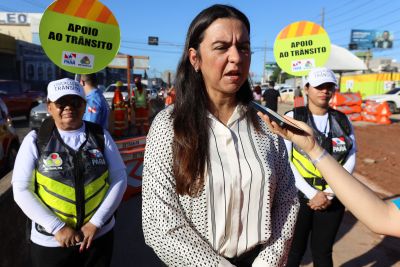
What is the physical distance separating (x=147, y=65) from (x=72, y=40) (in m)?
19.5

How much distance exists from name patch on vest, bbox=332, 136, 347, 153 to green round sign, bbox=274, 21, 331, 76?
1625mm

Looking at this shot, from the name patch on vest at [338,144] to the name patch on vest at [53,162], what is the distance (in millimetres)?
2131

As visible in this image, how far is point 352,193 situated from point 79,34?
2698 mm

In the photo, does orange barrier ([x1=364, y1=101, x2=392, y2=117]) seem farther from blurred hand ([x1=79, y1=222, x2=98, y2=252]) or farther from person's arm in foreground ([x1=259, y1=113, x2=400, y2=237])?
blurred hand ([x1=79, y1=222, x2=98, y2=252])

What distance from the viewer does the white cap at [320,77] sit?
299 cm

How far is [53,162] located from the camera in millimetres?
2285

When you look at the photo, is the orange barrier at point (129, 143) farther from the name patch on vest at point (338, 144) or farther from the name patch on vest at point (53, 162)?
the name patch on vest at point (338, 144)

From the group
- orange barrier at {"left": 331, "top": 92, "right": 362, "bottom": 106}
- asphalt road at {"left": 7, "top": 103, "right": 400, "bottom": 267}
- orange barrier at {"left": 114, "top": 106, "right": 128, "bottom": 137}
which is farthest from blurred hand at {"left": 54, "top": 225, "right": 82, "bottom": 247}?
orange barrier at {"left": 331, "top": 92, "right": 362, "bottom": 106}

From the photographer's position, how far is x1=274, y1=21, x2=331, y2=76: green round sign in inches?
176

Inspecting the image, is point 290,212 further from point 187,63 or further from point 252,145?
point 187,63

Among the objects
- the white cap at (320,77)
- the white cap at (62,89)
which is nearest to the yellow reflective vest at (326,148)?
the white cap at (320,77)

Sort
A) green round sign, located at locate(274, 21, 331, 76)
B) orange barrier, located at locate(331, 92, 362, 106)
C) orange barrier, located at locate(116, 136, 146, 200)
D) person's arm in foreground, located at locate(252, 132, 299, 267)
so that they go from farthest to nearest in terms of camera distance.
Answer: orange barrier, located at locate(331, 92, 362, 106) → orange barrier, located at locate(116, 136, 146, 200) → green round sign, located at locate(274, 21, 331, 76) → person's arm in foreground, located at locate(252, 132, 299, 267)

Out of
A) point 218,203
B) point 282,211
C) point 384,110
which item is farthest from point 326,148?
point 384,110

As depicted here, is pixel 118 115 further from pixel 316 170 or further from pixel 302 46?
pixel 316 170
